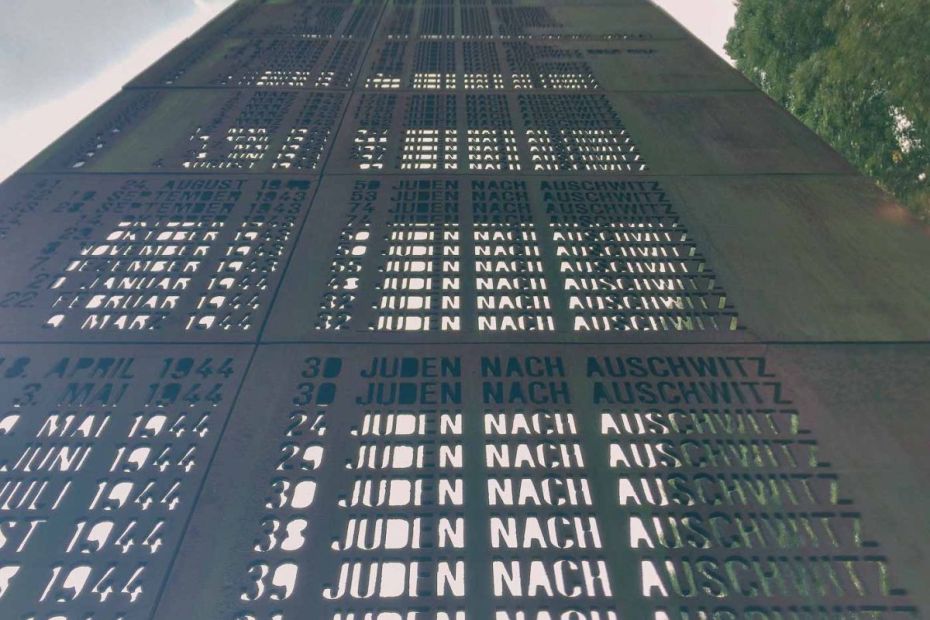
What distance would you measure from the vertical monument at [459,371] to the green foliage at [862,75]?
5.82 ft

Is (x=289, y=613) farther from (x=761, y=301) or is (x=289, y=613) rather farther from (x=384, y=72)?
(x=384, y=72)

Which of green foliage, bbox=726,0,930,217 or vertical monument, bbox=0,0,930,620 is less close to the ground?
green foliage, bbox=726,0,930,217

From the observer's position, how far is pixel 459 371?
3041 millimetres

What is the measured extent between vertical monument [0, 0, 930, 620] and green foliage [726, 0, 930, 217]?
5.82 ft

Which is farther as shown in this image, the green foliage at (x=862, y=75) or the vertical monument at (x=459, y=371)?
the green foliage at (x=862, y=75)

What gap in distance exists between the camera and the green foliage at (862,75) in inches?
221

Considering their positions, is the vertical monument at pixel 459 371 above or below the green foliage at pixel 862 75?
below

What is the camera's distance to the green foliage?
5.61 m

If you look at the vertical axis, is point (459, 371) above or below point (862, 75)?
below

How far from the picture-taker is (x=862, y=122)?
7.18 meters

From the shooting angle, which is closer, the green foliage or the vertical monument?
the vertical monument

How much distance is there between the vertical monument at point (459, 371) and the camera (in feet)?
7.25

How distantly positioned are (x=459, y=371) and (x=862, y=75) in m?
6.01

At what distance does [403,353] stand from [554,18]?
6.90 m
